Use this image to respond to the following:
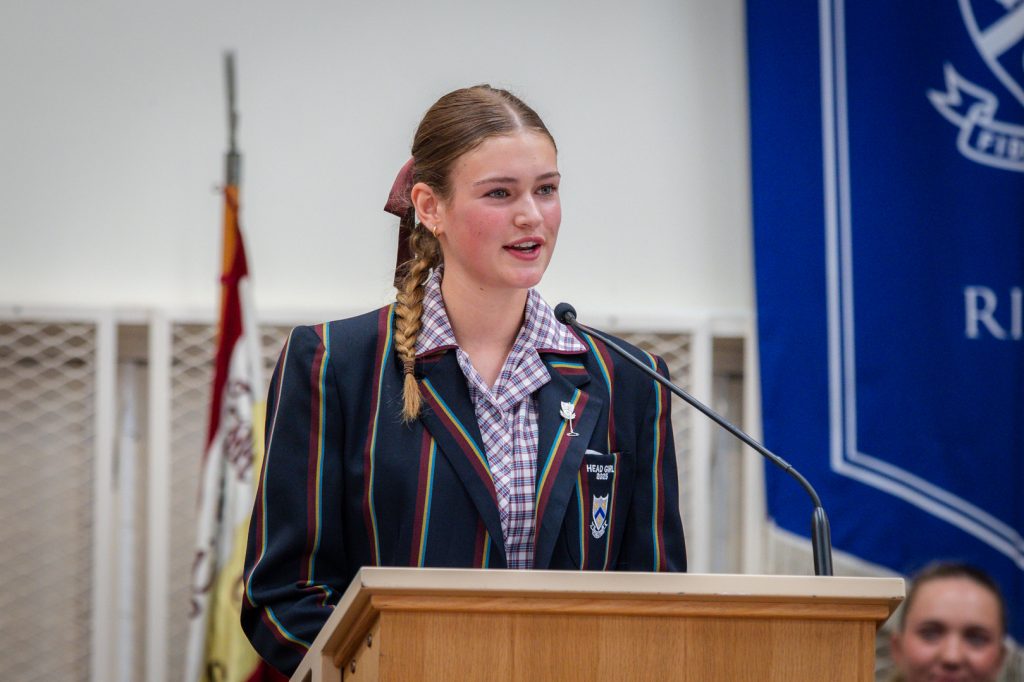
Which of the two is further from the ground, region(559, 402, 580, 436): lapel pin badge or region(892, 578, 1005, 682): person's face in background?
region(559, 402, 580, 436): lapel pin badge

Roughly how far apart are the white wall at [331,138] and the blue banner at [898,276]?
0.75 feet

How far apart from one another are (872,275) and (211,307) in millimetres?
1730

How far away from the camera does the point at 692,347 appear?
3.75 m

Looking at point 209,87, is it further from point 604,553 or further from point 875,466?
point 604,553

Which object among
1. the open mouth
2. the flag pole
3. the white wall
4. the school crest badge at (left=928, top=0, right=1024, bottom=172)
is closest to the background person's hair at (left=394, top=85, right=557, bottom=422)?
the open mouth

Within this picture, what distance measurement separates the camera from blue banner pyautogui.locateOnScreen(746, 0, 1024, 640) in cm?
362

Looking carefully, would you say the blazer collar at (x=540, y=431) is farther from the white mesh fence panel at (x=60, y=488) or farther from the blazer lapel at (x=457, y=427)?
the white mesh fence panel at (x=60, y=488)

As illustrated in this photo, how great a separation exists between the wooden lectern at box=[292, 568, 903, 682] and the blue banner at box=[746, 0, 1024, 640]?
2305mm

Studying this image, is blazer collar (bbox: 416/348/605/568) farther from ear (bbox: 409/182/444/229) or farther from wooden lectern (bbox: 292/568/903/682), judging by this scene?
wooden lectern (bbox: 292/568/903/682)

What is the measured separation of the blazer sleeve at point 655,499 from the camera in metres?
1.83

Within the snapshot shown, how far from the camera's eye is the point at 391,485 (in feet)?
5.58

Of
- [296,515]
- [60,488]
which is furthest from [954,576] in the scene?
[60,488]

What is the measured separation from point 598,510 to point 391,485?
0.87 ft

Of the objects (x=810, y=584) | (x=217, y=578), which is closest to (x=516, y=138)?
(x=810, y=584)
